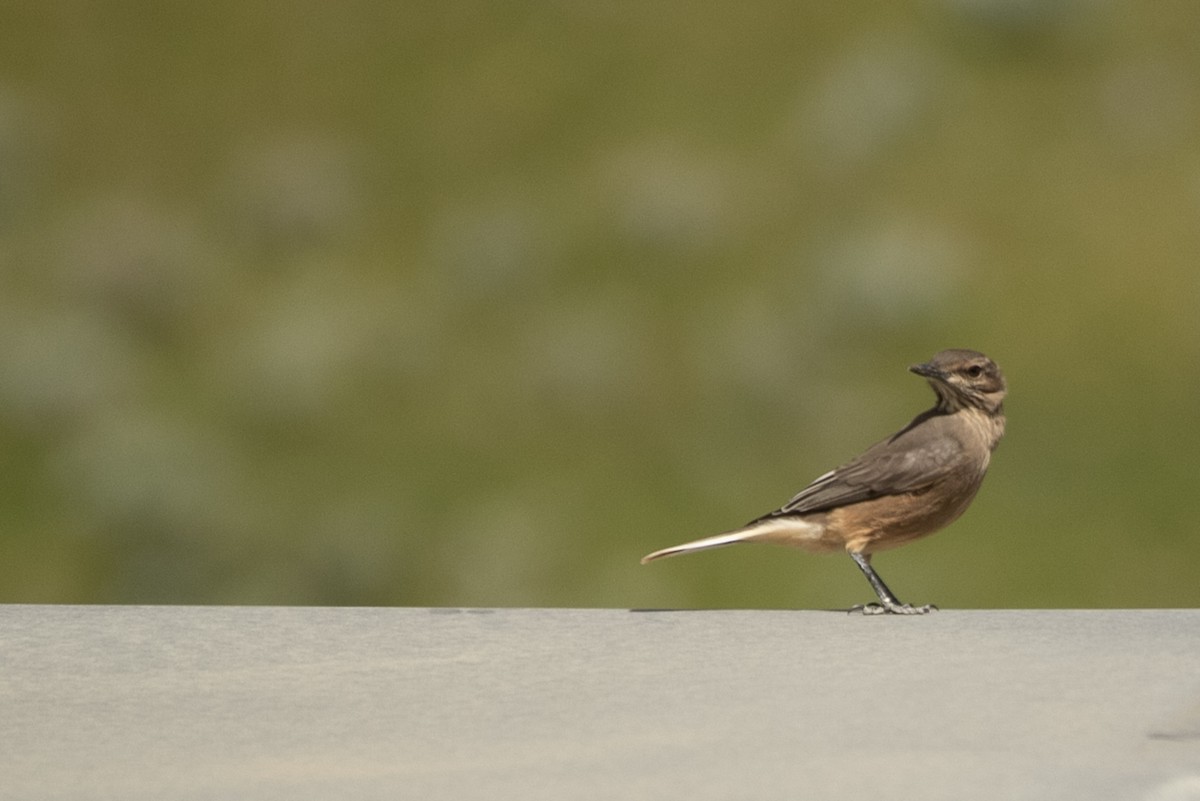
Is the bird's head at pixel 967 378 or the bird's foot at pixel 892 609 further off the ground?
the bird's head at pixel 967 378

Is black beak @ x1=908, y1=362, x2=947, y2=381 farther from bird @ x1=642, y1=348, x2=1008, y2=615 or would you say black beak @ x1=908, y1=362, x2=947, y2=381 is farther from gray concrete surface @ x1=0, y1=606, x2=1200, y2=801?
gray concrete surface @ x1=0, y1=606, x2=1200, y2=801

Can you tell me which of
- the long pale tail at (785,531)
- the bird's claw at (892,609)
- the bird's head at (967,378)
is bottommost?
the bird's claw at (892,609)

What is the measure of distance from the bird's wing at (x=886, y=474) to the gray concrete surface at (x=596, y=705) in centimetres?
52

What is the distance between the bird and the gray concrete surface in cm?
53

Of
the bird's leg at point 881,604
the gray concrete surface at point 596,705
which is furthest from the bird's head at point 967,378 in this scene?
the gray concrete surface at point 596,705

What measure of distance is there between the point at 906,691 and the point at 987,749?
47 centimetres

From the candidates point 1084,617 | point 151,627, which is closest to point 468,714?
point 151,627

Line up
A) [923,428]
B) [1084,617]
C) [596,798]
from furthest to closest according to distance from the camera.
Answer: [923,428], [1084,617], [596,798]

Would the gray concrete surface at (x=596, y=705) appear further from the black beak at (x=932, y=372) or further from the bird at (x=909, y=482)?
the black beak at (x=932, y=372)

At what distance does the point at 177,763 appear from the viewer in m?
2.55

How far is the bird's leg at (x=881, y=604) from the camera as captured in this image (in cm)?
428

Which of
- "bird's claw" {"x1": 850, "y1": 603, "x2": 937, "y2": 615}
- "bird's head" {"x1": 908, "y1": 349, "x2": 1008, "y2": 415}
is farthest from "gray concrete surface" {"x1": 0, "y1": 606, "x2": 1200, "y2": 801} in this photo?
"bird's head" {"x1": 908, "y1": 349, "x2": 1008, "y2": 415}

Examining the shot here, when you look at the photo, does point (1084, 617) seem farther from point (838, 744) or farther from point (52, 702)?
point (52, 702)

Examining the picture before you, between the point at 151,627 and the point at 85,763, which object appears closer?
the point at 85,763
